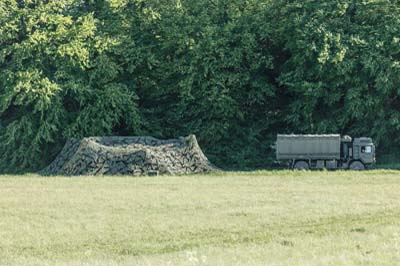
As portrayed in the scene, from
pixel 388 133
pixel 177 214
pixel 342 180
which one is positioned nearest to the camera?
pixel 177 214

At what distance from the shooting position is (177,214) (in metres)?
14.9

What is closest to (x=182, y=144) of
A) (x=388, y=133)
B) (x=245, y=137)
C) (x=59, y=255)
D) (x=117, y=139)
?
(x=117, y=139)

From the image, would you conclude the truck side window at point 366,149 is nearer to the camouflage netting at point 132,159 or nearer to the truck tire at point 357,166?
the truck tire at point 357,166

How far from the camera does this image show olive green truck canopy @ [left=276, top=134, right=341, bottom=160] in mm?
25719

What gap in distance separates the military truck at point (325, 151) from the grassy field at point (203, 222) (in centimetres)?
396

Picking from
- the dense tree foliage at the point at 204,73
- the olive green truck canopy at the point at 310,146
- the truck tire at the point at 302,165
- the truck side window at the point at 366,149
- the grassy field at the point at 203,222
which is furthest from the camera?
the dense tree foliage at the point at 204,73

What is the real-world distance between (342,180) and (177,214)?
8309 millimetres

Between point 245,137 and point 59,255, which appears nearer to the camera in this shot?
point 59,255

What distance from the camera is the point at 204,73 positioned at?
29250mm

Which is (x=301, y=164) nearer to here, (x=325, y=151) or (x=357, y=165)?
(x=325, y=151)

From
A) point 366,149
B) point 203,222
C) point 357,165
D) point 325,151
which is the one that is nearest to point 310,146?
point 325,151

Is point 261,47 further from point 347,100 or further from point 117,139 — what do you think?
point 117,139

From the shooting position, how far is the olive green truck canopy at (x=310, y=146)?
2572 cm

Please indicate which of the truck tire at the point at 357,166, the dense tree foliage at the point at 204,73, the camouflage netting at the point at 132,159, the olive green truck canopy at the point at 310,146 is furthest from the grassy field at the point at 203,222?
the dense tree foliage at the point at 204,73
